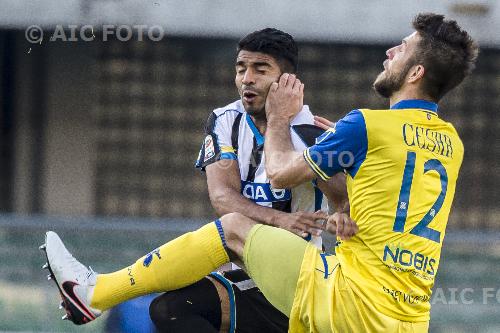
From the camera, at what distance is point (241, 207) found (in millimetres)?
4547

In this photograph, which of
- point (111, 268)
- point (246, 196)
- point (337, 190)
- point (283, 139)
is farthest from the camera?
point (111, 268)

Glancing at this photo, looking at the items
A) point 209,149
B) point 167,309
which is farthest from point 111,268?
point 167,309

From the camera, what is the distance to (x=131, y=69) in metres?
11.5

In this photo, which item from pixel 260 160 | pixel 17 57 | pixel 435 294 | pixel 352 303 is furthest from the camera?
pixel 17 57

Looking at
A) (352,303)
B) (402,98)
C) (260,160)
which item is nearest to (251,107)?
(260,160)

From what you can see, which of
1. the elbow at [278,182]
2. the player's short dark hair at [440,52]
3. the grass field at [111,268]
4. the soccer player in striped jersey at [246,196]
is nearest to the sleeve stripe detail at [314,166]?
the elbow at [278,182]

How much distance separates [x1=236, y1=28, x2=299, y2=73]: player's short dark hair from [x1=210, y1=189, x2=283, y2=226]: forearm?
553 mm

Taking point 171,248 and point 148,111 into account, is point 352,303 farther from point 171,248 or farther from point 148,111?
point 148,111

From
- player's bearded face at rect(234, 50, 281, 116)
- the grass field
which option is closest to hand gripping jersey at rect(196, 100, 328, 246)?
player's bearded face at rect(234, 50, 281, 116)

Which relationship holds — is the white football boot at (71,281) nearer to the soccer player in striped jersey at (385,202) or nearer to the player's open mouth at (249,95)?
the soccer player in striped jersey at (385,202)

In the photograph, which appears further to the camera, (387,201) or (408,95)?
(408,95)

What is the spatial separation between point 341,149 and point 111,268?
4.73 m

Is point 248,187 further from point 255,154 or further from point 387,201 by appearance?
point 387,201

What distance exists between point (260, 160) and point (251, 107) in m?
0.21
